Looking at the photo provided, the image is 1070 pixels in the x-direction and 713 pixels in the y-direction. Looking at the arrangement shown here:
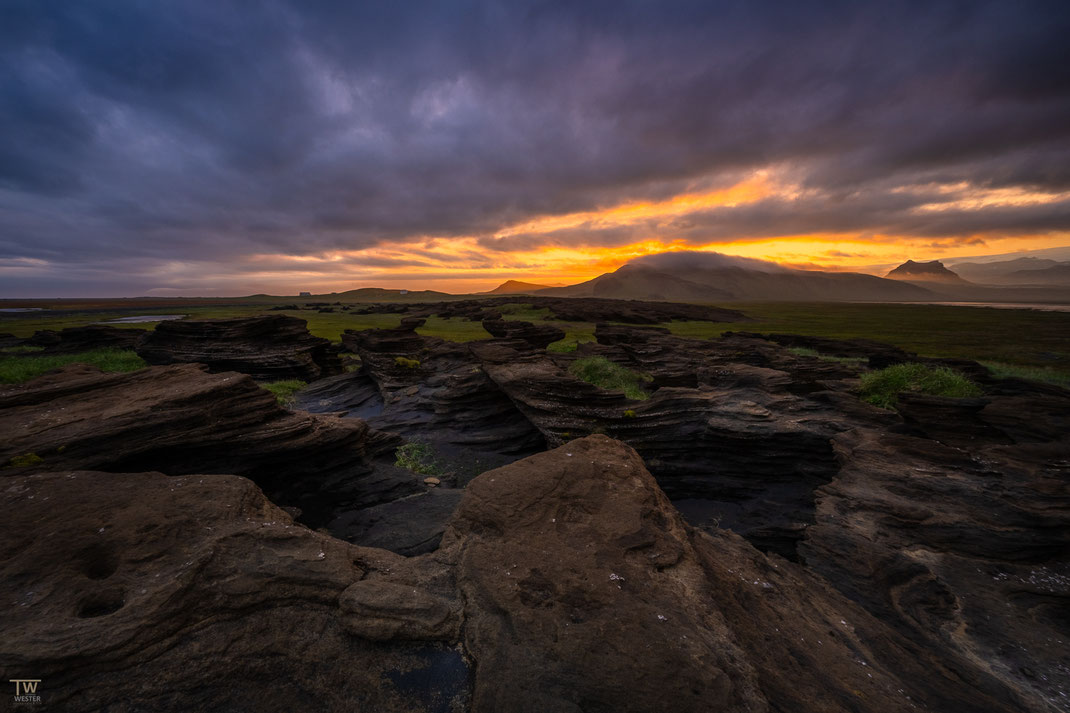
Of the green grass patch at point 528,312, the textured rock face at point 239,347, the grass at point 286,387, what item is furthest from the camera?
the green grass patch at point 528,312

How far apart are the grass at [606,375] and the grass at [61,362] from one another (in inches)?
1099

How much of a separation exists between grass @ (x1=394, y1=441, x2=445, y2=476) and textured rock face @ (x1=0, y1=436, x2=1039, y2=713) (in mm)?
7730

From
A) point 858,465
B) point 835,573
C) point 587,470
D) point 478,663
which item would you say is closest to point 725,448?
point 858,465

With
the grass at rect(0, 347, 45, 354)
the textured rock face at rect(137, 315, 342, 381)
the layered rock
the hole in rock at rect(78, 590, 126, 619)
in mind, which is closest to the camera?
the hole in rock at rect(78, 590, 126, 619)

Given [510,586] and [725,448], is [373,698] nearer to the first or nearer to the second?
[510,586]

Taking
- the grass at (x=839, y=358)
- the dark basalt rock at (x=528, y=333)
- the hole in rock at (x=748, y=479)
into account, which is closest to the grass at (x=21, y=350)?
the dark basalt rock at (x=528, y=333)

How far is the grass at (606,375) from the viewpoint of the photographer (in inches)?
862

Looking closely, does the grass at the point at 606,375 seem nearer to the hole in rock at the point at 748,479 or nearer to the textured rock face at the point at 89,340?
the hole in rock at the point at 748,479

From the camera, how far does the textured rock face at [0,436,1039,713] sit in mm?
4305

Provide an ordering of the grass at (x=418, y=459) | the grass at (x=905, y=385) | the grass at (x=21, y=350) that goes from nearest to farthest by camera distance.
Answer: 1. the grass at (x=418, y=459)
2. the grass at (x=905, y=385)
3. the grass at (x=21, y=350)

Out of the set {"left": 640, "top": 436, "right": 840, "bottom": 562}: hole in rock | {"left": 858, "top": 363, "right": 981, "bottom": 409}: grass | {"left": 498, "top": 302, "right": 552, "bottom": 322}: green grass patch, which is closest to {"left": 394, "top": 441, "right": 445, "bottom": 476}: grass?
{"left": 640, "top": 436, "right": 840, "bottom": 562}: hole in rock

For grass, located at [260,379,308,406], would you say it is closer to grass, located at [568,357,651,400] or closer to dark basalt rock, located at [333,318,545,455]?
dark basalt rock, located at [333,318,545,455]

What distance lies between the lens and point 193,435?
998 cm

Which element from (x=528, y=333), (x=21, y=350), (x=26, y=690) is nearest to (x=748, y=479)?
(x=26, y=690)
